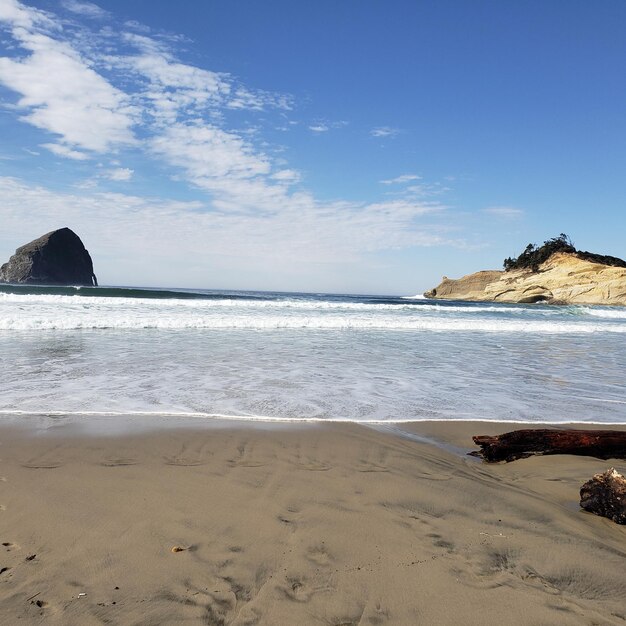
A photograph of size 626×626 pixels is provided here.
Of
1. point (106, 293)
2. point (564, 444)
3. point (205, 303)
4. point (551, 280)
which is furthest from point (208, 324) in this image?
point (551, 280)

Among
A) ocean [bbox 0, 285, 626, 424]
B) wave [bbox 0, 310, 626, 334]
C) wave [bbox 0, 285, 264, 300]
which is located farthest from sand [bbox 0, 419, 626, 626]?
wave [bbox 0, 285, 264, 300]

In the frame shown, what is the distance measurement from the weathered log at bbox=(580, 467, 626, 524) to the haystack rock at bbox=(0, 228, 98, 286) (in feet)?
346

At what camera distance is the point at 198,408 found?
5566 millimetres

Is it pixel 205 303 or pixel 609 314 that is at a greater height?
pixel 609 314

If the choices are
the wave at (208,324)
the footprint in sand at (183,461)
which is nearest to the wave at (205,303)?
the wave at (208,324)

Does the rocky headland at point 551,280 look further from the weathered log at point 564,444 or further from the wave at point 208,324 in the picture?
the weathered log at point 564,444

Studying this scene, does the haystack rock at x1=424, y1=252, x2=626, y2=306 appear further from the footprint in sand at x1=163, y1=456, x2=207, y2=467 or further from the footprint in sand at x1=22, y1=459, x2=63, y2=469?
the footprint in sand at x1=22, y1=459, x2=63, y2=469

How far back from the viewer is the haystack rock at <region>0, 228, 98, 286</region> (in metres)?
94.2

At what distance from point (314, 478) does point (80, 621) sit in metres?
1.96

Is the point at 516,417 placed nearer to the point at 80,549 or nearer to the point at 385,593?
the point at 385,593

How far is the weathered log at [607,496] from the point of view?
2.99m

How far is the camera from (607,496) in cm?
307

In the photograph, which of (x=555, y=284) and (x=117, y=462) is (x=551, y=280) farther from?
(x=117, y=462)

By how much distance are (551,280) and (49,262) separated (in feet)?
326
